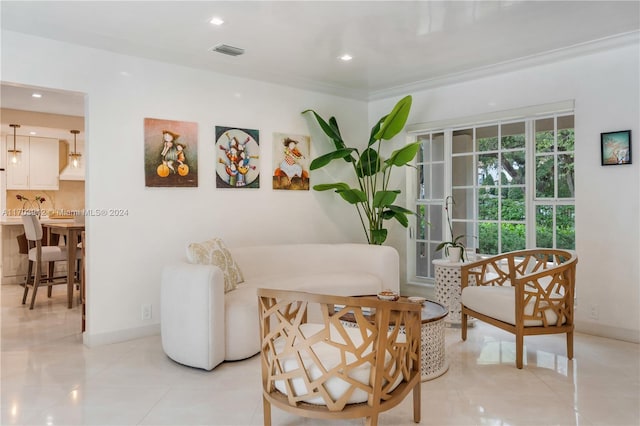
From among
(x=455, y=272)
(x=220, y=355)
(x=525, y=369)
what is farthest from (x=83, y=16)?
(x=525, y=369)

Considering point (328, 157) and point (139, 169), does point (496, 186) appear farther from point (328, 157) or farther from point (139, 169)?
point (139, 169)

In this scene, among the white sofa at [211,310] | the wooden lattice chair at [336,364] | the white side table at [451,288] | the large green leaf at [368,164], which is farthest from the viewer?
the large green leaf at [368,164]

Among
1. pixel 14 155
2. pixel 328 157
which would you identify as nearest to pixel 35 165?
pixel 14 155

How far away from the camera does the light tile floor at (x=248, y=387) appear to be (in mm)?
2436

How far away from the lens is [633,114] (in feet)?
12.3

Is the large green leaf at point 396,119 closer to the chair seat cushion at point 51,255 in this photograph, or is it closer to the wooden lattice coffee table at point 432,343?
the wooden lattice coffee table at point 432,343

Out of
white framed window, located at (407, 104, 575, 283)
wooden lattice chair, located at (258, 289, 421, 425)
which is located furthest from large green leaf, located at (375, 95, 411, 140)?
wooden lattice chair, located at (258, 289, 421, 425)

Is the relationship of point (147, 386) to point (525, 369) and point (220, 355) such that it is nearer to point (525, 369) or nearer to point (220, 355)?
point (220, 355)

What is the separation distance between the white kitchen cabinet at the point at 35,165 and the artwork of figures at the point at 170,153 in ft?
16.3

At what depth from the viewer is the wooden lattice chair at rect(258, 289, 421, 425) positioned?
6.27ft

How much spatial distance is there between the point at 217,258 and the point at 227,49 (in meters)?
1.78

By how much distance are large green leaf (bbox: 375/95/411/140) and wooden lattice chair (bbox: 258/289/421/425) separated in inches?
117

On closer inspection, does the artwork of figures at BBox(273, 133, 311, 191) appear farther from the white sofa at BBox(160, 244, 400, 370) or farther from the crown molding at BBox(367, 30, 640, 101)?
the white sofa at BBox(160, 244, 400, 370)

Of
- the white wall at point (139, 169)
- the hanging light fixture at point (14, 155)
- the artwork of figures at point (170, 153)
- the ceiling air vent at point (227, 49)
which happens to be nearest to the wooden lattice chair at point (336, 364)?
the white wall at point (139, 169)
